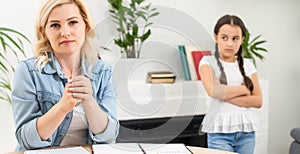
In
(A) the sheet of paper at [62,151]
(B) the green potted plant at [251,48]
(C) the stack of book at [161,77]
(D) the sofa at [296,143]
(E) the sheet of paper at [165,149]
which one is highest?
(B) the green potted plant at [251,48]

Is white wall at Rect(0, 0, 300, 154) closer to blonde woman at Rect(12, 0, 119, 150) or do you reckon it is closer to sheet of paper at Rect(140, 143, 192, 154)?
blonde woman at Rect(12, 0, 119, 150)

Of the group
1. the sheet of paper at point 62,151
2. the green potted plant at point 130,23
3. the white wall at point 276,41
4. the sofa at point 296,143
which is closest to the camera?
the sheet of paper at point 62,151

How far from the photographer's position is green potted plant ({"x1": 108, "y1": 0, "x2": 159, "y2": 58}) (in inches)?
114

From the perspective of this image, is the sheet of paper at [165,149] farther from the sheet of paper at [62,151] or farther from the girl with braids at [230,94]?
the girl with braids at [230,94]

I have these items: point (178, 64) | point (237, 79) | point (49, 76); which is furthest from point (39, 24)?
point (178, 64)

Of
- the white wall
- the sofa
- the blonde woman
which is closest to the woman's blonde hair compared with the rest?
the blonde woman

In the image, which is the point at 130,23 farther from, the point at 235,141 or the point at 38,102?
the point at 38,102

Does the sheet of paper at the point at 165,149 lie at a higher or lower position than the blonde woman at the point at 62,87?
lower

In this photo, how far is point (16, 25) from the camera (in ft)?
8.89

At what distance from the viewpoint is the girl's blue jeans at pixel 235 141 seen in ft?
6.71

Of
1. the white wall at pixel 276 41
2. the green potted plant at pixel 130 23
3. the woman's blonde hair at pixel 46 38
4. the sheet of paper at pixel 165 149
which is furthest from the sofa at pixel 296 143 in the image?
the woman's blonde hair at pixel 46 38

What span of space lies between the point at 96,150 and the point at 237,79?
973 millimetres

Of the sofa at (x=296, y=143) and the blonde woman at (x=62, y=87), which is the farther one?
the sofa at (x=296, y=143)

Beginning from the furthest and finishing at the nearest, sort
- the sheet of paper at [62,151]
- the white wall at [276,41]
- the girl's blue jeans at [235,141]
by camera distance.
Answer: the white wall at [276,41] < the girl's blue jeans at [235,141] < the sheet of paper at [62,151]
